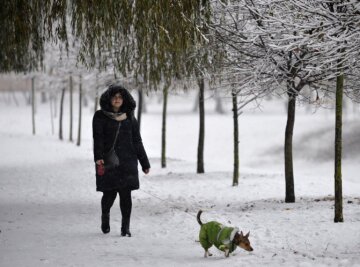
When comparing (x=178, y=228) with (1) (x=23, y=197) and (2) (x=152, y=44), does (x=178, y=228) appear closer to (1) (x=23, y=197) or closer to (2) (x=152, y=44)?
(2) (x=152, y=44)

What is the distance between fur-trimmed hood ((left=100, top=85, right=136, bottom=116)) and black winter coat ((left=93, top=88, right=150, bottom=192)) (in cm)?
8

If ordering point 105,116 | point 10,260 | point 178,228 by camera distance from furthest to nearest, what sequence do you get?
1. point 178,228
2. point 105,116
3. point 10,260

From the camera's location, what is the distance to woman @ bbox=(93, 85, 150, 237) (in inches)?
253

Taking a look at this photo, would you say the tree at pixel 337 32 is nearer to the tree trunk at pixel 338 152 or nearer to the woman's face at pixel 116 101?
the tree trunk at pixel 338 152

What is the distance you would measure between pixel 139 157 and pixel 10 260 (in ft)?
7.12

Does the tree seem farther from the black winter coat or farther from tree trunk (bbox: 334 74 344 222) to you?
the black winter coat

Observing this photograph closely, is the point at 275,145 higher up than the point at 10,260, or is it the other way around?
the point at 10,260

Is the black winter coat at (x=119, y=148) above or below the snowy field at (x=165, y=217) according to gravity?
above

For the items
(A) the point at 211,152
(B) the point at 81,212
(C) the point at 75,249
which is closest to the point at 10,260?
(C) the point at 75,249

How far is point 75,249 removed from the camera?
19.7ft

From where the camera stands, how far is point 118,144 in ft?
21.4

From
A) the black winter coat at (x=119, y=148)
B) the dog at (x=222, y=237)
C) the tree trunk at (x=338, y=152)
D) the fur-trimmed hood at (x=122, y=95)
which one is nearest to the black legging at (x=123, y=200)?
the black winter coat at (x=119, y=148)

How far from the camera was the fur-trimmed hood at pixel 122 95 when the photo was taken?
255 inches

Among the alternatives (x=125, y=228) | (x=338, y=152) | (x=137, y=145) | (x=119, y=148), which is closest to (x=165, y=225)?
(x=125, y=228)
